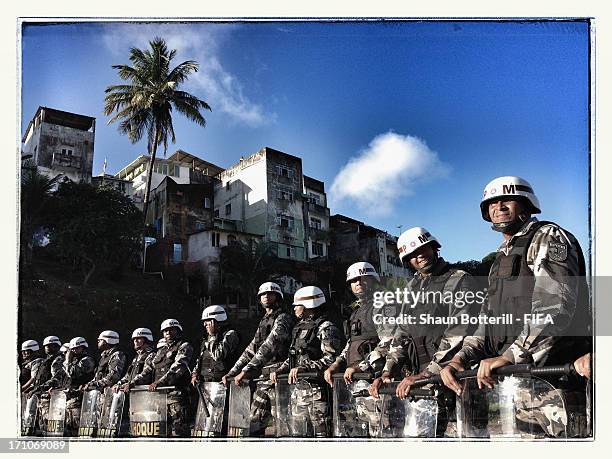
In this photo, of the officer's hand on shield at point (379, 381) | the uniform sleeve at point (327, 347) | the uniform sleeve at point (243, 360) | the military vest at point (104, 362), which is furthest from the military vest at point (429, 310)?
the military vest at point (104, 362)

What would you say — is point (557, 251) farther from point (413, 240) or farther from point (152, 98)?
point (152, 98)

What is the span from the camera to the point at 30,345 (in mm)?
7527

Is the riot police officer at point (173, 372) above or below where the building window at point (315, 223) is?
below

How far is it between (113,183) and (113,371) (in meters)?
1.86

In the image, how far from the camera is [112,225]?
769 centimetres

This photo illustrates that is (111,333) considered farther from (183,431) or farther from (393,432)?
(393,432)

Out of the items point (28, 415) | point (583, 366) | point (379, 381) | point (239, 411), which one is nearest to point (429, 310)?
point (379, 381)

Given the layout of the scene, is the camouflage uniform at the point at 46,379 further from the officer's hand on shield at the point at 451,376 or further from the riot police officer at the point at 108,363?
the officer's hand on shield at the point at 451,376

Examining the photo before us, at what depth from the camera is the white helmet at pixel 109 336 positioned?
7578 mm

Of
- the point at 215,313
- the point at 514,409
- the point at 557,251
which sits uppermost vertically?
the point at 557,251

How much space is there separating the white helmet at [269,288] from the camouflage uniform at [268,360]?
17cm

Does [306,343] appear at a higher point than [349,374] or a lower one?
higher

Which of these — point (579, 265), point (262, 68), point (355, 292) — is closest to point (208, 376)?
point (355, 292)

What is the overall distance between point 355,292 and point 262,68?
2.26m
